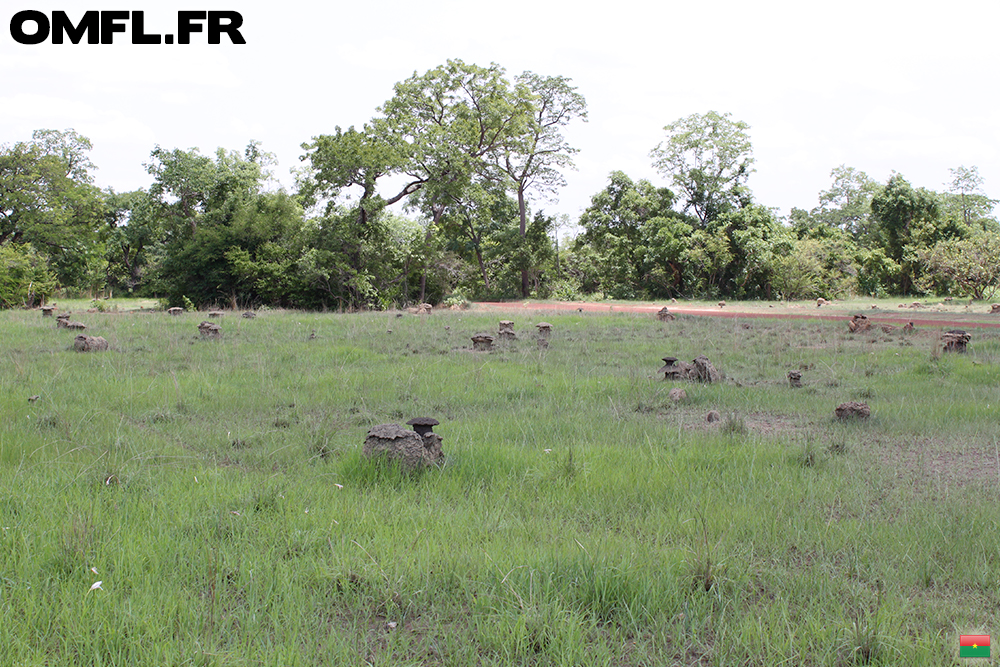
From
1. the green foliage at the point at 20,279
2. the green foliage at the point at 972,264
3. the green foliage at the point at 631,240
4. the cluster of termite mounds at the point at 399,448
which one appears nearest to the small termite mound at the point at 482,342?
the cluster of termite mounds at the point at 399,448

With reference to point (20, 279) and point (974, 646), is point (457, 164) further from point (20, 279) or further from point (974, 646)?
point (974, 646)

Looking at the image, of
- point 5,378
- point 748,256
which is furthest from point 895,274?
point 5,378

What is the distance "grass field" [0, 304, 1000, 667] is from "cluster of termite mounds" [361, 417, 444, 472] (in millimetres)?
99

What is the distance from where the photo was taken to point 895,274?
34625 millimetres

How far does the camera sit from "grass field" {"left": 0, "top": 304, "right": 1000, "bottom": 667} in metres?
2.57

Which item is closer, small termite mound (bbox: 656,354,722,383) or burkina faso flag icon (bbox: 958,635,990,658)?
burkina faso flag icon (bbox: 958,635,990,658)

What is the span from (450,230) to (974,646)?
131 ft

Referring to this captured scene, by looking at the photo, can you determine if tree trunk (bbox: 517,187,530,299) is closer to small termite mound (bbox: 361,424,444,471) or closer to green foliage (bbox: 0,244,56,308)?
green foliage (bbox: 0,244,56,308)

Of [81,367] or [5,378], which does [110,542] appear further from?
[81,367]

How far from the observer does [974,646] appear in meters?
2.44

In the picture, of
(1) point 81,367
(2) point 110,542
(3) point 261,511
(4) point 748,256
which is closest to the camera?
(2) point 110,542

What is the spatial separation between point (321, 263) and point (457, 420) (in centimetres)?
2123

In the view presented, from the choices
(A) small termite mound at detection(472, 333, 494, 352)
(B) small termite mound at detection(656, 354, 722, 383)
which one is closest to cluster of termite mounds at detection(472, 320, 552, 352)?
(A) small termite mound at detection(472, 333, 494, 352)

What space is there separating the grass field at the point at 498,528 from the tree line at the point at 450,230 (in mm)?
20232
